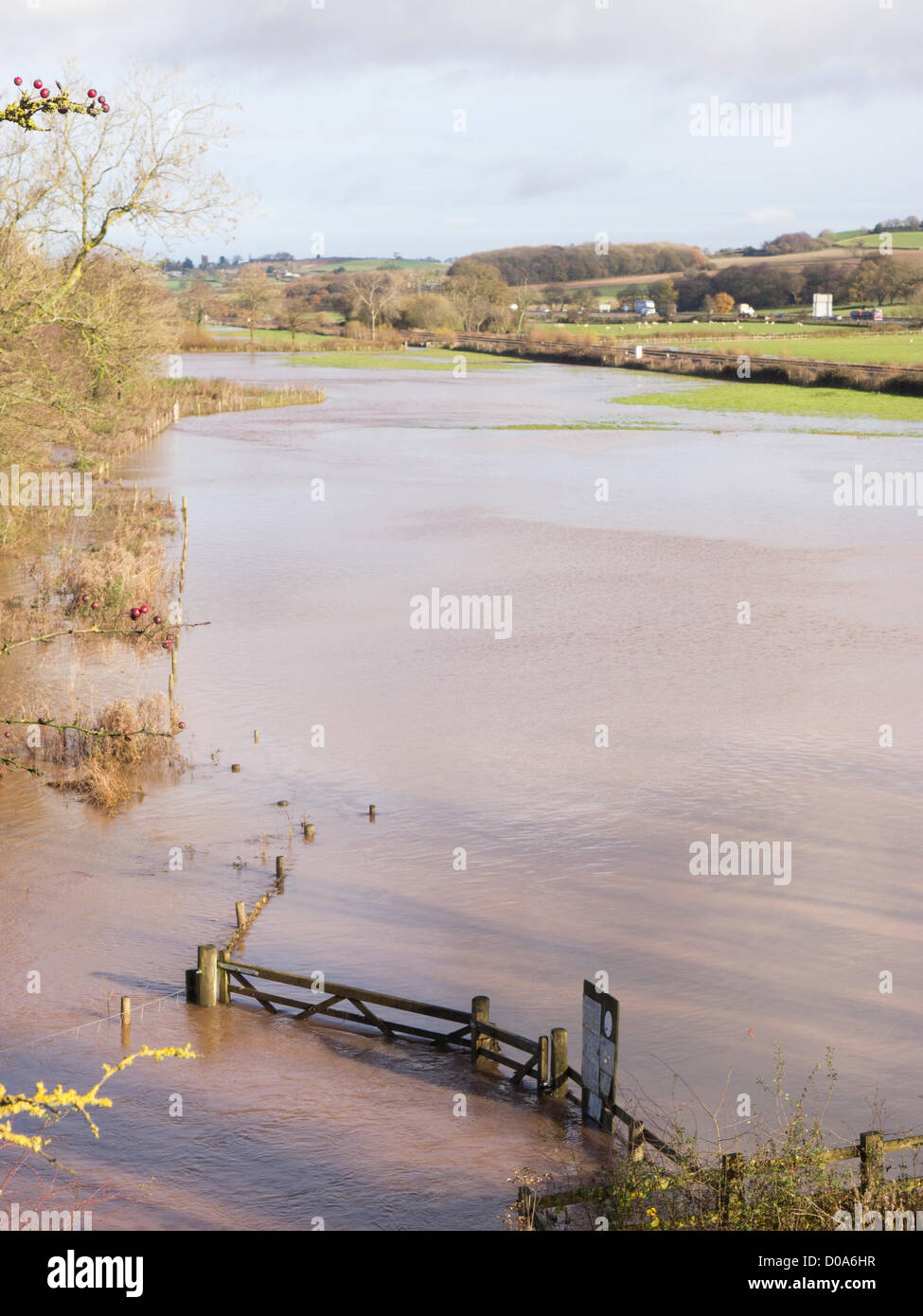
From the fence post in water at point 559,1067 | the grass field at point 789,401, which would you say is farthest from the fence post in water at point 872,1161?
the grass field at point 789,401

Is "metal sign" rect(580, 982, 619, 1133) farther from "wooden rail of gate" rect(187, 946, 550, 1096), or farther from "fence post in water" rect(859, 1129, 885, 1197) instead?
"fence post in water" rect(859, 1129, 885, 1197)

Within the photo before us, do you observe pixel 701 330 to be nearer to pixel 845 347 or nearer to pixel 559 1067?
pixel 845 347

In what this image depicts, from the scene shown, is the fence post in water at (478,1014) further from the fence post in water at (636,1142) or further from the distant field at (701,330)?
the distant field at (701,330)

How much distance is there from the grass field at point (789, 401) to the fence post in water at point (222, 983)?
6392cm

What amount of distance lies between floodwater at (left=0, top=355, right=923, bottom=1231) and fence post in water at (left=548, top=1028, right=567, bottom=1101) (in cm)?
27

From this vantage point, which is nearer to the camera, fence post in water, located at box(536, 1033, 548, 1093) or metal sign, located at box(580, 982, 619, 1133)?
metal sign, located at box(580, 982, 619, 1133)

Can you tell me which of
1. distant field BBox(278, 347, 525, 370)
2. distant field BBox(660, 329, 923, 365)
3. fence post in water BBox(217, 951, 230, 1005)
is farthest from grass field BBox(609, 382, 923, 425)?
fence post in water BBox(217, 951, 230, 1005)

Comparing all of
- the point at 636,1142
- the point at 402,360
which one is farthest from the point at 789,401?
the point at 636,1142

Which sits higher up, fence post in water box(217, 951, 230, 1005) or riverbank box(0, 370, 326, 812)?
riverbank box(0, 370, 326, 812)

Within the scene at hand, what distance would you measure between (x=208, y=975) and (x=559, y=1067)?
13.6 ft

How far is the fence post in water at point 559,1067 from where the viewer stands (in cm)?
1272

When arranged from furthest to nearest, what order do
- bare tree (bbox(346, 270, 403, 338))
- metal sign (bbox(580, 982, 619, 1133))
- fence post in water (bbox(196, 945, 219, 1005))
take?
bare tree (bbox(346, 270, 403, 338)) < fence post in water (bbox(196, 945, 219, 1005)) < metal sign (bbox(580, 982, 619, 1133))

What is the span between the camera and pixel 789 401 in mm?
81375

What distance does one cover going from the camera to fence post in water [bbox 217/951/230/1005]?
14.8 meters
